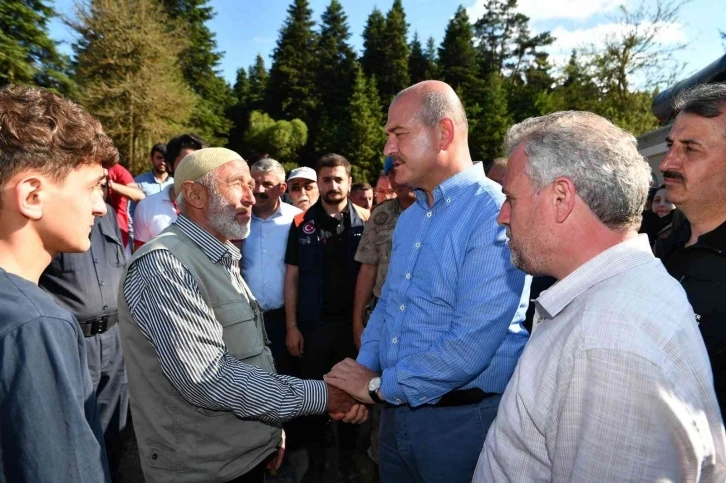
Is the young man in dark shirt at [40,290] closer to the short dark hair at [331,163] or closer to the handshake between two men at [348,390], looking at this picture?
the handshake between two men at [348,390]

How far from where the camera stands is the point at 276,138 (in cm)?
4691

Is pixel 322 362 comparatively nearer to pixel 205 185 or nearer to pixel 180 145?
pixel 205 185

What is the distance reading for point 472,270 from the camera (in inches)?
83.3

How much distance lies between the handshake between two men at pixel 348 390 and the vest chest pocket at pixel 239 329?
405mm

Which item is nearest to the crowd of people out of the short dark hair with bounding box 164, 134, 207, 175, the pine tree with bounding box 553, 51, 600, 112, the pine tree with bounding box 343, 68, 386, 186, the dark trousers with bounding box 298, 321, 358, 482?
the dark trousers with bounding box 298, 321, 358, 482

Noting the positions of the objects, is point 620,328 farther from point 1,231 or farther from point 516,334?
point 1,231

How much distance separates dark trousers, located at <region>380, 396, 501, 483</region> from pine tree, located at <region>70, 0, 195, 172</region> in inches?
A: 1171

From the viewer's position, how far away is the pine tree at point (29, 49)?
21.5 meters

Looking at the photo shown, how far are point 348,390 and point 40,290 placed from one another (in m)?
1.47

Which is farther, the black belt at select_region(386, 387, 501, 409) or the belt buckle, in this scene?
the belt buckle

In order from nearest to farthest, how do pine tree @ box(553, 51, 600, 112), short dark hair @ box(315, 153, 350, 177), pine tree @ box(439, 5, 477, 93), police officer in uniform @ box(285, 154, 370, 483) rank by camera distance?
police officer in uniform @ box(285, 154, 370, 483)
short dark hair @ box(315, 153, 350, 177)
pine tree @ box(553, 51, 600, 112)
pine tree @ box(439, 5, 477, 93)

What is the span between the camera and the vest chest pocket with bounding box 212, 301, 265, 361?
223cm

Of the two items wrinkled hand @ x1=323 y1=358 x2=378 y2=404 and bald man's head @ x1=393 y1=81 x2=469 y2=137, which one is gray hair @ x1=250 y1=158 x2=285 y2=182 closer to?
bald man's head @ x1=393 y1=81 x2=469 y2=137

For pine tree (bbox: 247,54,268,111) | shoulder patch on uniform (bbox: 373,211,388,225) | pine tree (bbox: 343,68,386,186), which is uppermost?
pine tree (bbox: 247,54,268,111)
